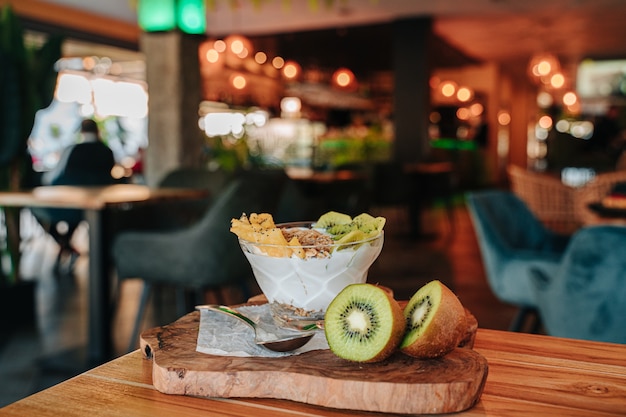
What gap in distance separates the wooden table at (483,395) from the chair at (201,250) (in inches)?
81.7

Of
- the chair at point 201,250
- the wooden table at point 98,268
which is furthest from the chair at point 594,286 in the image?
the wooden table at point 98,268

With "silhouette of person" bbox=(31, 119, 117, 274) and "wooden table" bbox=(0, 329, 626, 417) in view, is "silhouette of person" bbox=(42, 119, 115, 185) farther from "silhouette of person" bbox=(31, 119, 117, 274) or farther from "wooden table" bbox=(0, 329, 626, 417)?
"wooden table" bbox=(0, 329, 626, 417)

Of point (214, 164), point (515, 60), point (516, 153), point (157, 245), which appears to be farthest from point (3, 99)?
point (516, 153)

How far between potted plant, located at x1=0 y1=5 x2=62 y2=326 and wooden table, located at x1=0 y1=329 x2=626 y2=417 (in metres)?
3.50

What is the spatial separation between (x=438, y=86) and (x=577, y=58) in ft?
10.4

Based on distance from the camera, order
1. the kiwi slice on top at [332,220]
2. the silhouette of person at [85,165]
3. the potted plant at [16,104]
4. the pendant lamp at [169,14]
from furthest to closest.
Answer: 1. the silhouette of person at [85,165]
2. the pendant lamp at [169,14]
3. the potted plant at [16,104]
4. the kiwi slice on top at [332,220]

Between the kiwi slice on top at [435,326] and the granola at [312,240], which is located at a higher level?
the granola at [312,240]

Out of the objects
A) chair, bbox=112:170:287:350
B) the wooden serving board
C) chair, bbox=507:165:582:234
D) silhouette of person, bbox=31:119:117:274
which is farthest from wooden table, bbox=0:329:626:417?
chair, bbox=507:165:582:234

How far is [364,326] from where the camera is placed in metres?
0.81

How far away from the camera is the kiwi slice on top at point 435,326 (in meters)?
0.80

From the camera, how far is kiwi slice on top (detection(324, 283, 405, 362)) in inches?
31.4

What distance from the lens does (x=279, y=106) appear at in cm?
1273

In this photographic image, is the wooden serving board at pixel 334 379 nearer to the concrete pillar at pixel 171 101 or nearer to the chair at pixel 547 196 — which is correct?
the concrete pillar at pixel 171 101

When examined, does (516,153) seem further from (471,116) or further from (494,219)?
(494,219)
